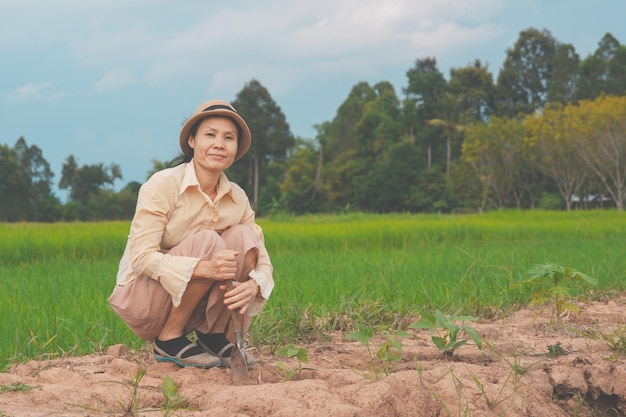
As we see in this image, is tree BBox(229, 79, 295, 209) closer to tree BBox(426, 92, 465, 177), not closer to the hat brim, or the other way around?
tree BBox(426, 92, 465, 177)

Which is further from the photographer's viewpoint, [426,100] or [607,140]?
[426,100]

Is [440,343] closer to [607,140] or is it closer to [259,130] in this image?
[607,140]

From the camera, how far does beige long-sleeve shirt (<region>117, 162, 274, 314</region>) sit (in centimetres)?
285

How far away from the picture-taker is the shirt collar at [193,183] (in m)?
3.01

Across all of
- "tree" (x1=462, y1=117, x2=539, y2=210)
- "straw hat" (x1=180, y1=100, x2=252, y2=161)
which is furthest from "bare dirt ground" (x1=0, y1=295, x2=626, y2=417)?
"tree" (x1=462, y1=117, x2=539, y2=210)

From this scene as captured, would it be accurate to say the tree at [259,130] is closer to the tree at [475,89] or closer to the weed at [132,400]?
the tree at [475,89]

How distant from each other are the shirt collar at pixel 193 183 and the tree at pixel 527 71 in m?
43.2

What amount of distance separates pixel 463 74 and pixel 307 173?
41.6ft

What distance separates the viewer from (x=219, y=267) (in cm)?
278

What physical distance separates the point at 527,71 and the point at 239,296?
1807 inches

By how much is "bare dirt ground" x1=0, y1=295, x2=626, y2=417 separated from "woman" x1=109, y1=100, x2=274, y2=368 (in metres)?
0.20

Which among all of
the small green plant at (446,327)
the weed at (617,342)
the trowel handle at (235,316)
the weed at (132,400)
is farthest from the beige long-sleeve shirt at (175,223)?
the weed at (617,342)

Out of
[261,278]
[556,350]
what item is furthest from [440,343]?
[261,278]

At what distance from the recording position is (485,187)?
3409cm
